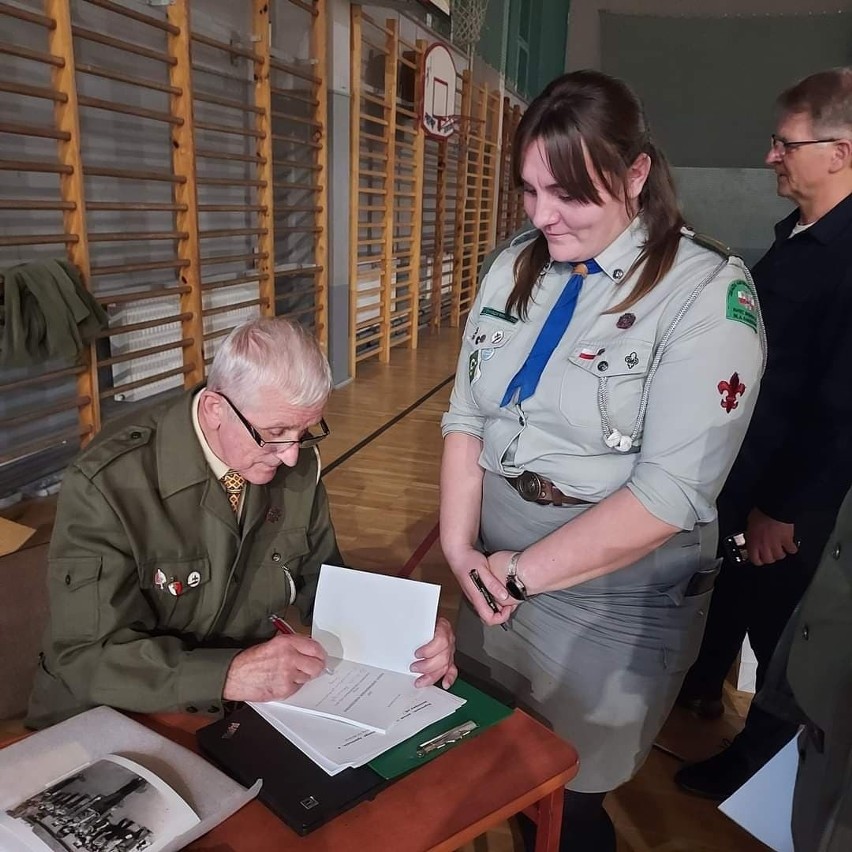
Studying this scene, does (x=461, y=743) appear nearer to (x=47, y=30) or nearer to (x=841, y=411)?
(x=841, y=411)

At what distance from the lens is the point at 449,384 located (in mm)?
5410

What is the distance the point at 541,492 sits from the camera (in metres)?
1.18

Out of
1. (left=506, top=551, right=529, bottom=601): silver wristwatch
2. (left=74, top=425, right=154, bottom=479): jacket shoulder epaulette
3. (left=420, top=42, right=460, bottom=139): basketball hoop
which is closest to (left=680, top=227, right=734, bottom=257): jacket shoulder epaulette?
(left=506, top=551, right=529, bottom=601): silver wristwatch

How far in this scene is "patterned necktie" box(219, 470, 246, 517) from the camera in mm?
1229

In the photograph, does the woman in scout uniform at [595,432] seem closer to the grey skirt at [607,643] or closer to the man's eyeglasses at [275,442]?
the grey skirt at [607,643]

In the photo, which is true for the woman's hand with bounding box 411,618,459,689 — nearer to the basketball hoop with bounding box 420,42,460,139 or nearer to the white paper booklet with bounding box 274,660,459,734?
the white paper booklet with bounding box 274,660,459,734

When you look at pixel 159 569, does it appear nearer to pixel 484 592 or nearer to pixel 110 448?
pixel 110 448

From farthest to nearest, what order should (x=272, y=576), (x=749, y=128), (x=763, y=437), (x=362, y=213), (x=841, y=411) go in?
1. (x=362, y=213)
2. (x=749, y=128)
3. (x=763, y=437)
4. (x=841, y=411)
5. (x=272, y=576)

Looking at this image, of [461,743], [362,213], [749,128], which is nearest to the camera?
[461,743]

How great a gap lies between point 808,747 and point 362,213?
17.7ft

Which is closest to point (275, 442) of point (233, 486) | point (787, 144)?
point (233, 486)

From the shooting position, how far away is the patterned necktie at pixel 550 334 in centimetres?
115

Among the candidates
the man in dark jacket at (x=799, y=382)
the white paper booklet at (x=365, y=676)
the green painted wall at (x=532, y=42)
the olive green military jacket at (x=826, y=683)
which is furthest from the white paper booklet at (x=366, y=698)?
the green painted wall at (x=532, y=42)

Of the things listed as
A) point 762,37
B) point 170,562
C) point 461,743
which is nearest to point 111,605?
point 170,562
